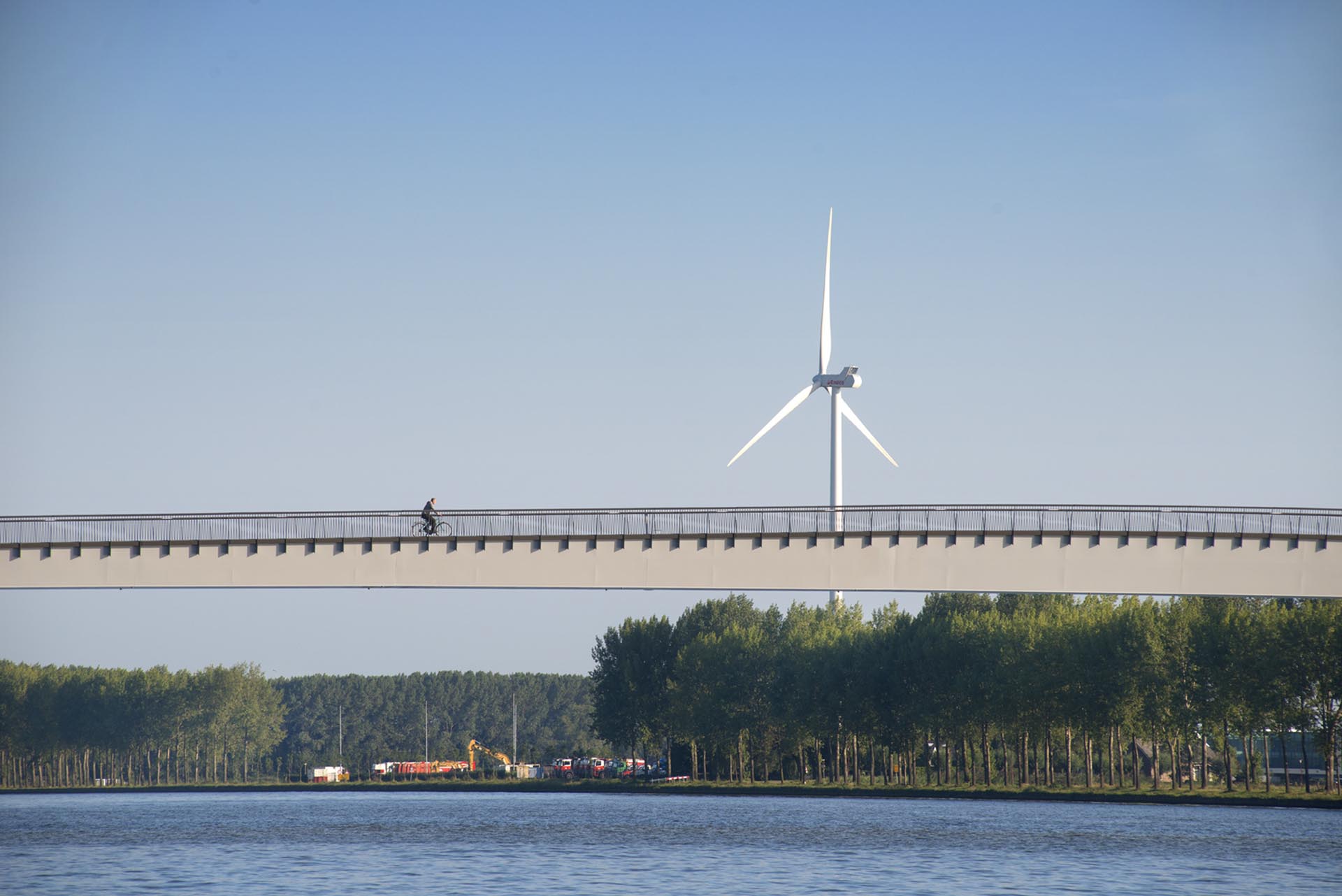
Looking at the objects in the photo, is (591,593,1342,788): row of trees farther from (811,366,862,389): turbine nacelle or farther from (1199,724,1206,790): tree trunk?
(811,366,862,389): turbine nacelle

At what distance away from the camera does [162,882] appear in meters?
49.3

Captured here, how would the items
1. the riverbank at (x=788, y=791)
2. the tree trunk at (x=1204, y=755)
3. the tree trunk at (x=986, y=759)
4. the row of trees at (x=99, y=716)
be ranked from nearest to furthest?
the riverbank at (x=788, y=791), the tree trunk at (x=1204, y=755), the tree trunk at (x=986, y=759), the row of trees at (x=99, y=716)

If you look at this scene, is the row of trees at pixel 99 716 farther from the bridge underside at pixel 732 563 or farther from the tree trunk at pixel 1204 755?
the tree trunk at pixel 1204 755

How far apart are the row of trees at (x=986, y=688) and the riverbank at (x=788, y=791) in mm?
2542

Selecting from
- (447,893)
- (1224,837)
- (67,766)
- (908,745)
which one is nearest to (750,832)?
(1224,837)

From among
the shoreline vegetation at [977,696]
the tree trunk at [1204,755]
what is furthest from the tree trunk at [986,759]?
the tree trunk at [1204,755]

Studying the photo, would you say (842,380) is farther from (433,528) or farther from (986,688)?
(433,528)

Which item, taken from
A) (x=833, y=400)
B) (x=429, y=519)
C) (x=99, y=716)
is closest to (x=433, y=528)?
(x=429, y=519)

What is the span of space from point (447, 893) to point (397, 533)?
23.8 m

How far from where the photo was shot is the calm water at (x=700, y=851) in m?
47.9

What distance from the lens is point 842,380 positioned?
108 metres

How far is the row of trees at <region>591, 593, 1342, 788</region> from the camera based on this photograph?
86.2 metres

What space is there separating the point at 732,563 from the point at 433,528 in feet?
44.4

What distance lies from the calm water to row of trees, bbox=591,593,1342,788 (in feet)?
23.1
